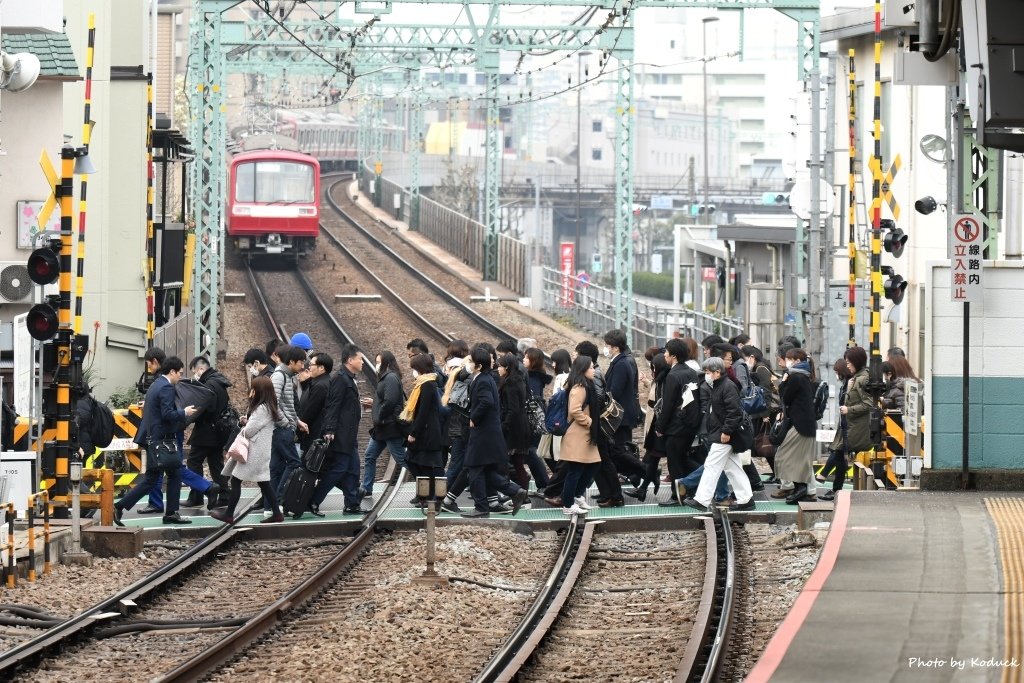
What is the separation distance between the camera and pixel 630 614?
442 inches

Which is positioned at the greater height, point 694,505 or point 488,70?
point 488,70

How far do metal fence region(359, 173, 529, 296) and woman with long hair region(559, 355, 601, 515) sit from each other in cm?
2381

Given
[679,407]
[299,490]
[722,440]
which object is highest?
[679,407]

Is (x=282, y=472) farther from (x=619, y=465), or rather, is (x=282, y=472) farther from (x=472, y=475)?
(x=619, y=465)

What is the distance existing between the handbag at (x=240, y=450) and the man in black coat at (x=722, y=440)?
3.98 meters

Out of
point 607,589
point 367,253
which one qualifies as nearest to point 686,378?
point 607,589

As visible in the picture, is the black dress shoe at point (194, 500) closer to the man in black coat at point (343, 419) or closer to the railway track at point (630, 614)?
Result: the man in black coat at point (343, 419)

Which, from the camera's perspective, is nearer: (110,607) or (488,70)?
(110,607)

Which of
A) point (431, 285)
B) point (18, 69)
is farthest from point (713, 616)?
point (431, 285)

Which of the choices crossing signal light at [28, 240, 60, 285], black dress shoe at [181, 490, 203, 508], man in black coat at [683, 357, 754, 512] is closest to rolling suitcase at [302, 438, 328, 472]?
black dress shoe at [181, 490, 203, 508]

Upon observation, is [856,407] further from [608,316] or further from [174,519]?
[608,316]

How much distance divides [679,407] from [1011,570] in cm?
688

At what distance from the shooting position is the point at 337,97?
160 ft

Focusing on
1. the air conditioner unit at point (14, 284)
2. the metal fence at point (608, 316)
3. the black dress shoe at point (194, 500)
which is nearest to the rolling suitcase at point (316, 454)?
the black dress shoe at point (194, 500)
